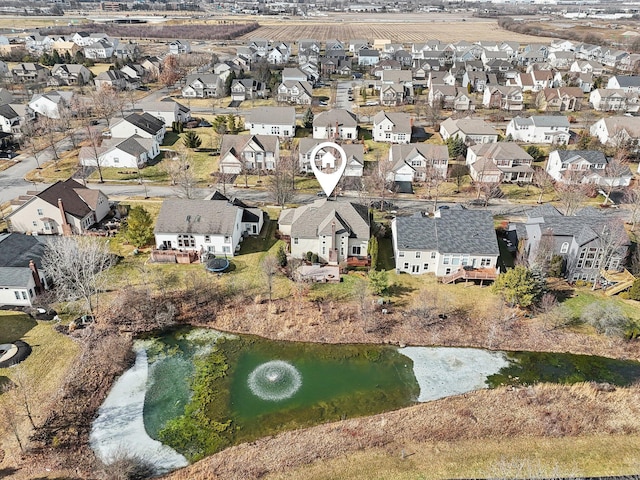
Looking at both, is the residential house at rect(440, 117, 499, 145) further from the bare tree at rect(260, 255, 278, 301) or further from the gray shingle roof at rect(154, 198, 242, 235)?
the bare tree at rect(260, 255, 278, 301)

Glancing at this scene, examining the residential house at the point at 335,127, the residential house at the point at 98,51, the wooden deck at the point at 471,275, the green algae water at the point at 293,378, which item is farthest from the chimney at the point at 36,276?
the residential house at the point at 98,51

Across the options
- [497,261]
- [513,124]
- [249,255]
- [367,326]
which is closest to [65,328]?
[249,255]

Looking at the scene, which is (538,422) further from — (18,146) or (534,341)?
(18,146)

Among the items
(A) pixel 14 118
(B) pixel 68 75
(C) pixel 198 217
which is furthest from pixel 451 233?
(B) pixel 68 75

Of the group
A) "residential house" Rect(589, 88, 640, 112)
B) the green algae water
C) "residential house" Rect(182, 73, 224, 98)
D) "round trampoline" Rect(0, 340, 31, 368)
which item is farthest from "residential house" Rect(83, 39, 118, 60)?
the green algae water

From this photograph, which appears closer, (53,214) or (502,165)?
(53,214)

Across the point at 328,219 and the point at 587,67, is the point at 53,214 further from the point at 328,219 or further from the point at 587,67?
the point at 587,67

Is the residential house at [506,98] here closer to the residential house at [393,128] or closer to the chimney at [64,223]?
the residential house at [393,128]
